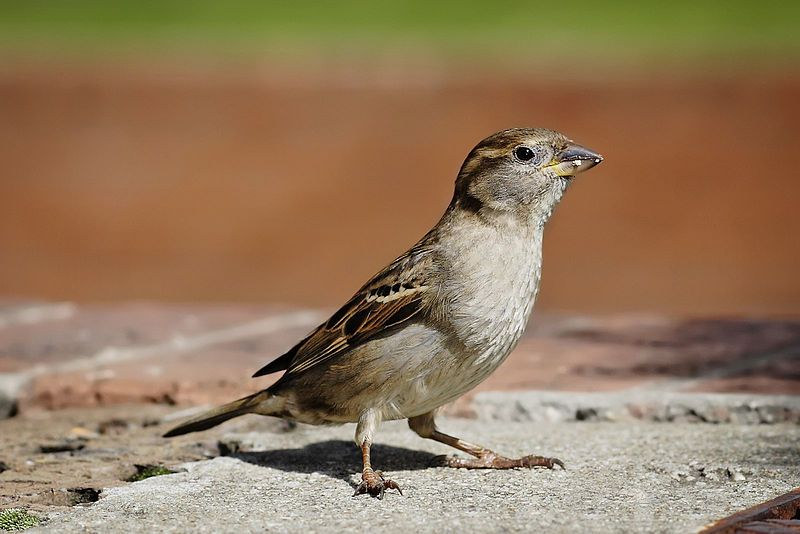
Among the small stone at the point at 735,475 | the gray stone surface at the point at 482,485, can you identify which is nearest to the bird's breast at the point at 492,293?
the gray stone surface at the point at 482,485

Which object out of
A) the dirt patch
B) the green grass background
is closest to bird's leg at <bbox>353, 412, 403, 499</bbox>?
the dirt patch

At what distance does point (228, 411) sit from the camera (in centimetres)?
377

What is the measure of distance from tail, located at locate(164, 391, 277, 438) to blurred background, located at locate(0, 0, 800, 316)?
14.0 ft

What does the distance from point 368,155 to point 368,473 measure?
995 centimetres

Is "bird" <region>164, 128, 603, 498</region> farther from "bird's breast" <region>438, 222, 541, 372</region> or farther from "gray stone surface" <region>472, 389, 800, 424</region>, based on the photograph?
"gray stone surface" <region>472, 389, 800, 424</region>

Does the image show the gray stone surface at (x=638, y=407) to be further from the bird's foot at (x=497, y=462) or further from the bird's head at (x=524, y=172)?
the bird's head at (x=524, y=172)

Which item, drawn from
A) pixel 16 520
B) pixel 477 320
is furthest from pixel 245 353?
pixel 16 520

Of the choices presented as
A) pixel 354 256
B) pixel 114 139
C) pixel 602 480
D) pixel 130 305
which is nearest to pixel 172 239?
pixel 354 256

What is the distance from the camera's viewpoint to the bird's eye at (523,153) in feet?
12.3

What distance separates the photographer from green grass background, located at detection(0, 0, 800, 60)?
16.3 m

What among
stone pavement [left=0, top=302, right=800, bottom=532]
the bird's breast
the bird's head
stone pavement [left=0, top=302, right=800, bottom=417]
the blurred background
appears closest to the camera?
stone pavement [left=0, top=302, right=800, bottom=532]

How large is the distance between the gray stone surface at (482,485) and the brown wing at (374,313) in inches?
13.0

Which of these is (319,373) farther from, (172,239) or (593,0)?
(593,0)

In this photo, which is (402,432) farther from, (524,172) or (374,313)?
(524,172)
